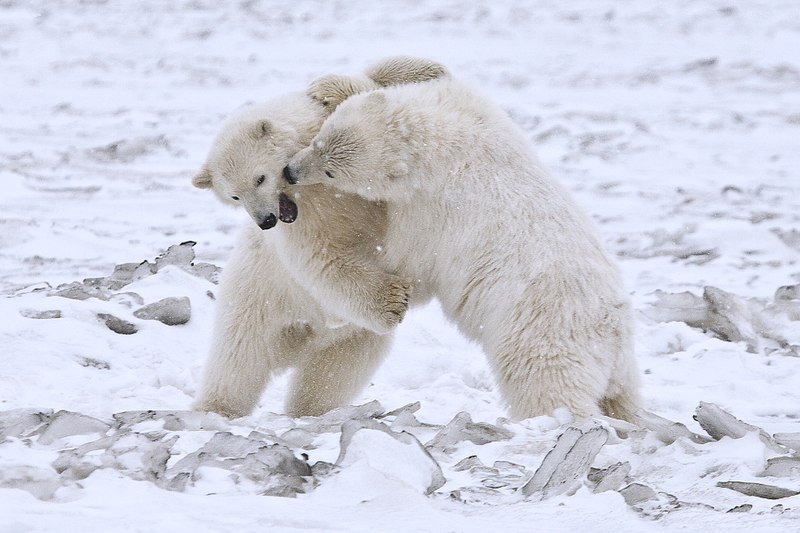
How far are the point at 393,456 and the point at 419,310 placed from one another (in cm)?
346

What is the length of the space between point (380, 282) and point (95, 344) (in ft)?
5.05

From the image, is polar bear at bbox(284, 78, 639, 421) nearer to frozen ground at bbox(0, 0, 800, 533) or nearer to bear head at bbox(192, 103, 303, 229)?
bear head at bbox(192, 103, 303, 229)

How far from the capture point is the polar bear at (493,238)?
3.72 m

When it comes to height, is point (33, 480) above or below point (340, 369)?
above

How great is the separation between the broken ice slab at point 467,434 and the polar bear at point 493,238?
367 millimetres

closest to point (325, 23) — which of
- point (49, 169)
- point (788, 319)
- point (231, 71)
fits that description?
point (231, 71)

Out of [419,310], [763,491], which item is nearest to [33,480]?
[763,491]

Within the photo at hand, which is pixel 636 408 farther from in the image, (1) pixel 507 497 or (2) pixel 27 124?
(2) pixel 27 124

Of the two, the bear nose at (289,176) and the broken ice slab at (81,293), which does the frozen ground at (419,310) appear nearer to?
the broken ice slab at (81,293)

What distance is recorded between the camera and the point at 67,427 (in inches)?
124

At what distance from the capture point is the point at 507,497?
107 inches

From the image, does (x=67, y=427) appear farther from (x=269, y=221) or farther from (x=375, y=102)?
(x=375, y=102)

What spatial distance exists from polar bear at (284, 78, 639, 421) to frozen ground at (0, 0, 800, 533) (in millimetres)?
286

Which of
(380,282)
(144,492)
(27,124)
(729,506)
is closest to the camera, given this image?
(144,492)
